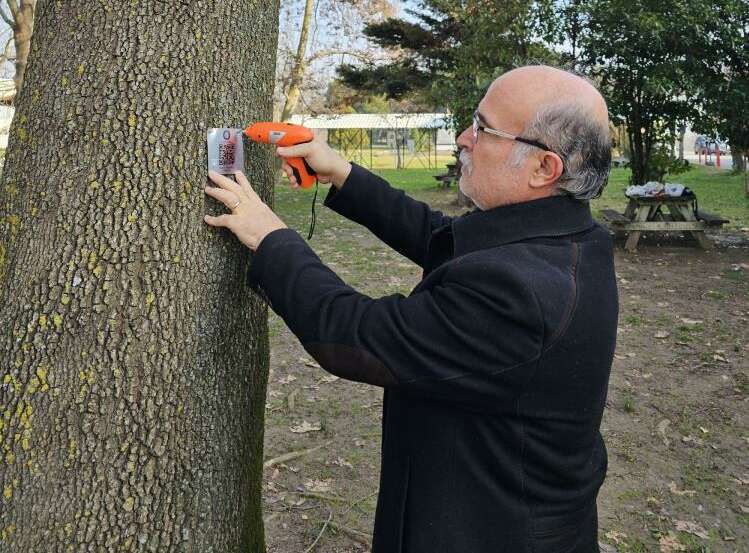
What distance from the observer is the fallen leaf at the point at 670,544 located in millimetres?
3391

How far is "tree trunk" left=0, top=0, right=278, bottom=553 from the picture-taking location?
6.09 ft

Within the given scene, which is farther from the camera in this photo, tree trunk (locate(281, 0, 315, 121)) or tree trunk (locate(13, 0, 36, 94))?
tree trunk (locate(281, 0, 315, 121))

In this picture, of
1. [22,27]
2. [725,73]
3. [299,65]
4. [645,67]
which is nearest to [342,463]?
[645,67]

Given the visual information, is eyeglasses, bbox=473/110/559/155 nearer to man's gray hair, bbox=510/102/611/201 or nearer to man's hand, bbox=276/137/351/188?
man's gray hair, bbox=510/102/611/201

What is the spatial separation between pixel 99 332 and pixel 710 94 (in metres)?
9.64

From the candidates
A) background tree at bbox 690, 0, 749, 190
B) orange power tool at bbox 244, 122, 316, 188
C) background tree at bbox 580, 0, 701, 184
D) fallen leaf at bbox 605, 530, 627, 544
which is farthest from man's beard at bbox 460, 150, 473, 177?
background tree at bbox 690, 0, 749, 190

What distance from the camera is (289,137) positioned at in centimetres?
209

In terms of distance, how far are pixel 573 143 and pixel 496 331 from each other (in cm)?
50

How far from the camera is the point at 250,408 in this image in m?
2.26

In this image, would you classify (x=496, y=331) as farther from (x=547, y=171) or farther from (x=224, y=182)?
(x=224, y=182)

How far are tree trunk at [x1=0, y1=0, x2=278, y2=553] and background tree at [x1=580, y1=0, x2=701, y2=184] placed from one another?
8538mm

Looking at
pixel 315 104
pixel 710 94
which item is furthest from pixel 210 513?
pixel 315 104

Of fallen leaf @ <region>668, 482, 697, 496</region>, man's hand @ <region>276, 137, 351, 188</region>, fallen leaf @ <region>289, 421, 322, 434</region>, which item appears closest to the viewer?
man's hand @ <region>276, 137, 351, 188</region>

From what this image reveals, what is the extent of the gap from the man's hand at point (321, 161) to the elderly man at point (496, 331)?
31cm
